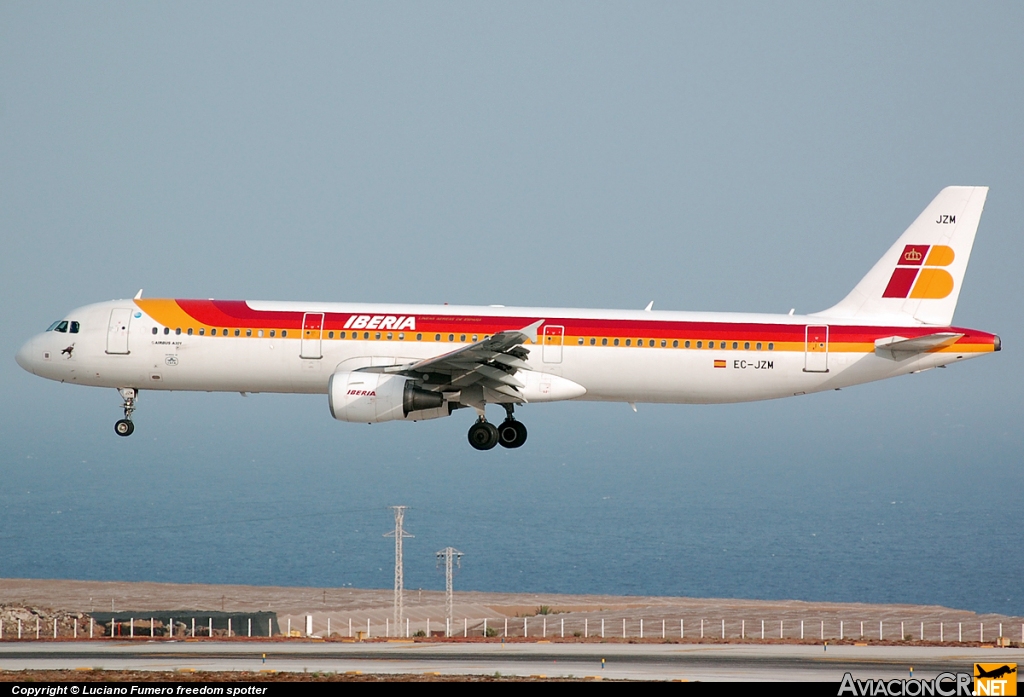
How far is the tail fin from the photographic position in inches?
1746

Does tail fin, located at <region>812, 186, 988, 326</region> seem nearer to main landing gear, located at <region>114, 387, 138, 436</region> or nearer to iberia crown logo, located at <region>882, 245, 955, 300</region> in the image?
iberia crown logo, located at <region>882, 245, 955, 300</region>

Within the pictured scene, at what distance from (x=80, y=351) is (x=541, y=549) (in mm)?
117672

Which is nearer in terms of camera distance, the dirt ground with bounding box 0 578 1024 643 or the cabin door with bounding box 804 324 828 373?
the cabin door with bounding box 804 324 828 373

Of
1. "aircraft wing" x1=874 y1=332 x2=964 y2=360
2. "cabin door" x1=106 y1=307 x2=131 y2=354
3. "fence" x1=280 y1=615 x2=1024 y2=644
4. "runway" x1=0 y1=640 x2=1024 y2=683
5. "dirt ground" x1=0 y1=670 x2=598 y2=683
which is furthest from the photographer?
"fence" x1=280 y1=615 x2=1024 y2=644

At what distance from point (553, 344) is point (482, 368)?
2796 millimetres

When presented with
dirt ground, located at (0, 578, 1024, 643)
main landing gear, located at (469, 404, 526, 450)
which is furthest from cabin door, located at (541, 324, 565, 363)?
dirt ground, located at (0, 578, 1024, 643)

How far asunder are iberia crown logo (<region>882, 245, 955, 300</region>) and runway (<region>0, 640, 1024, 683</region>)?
1252 cm

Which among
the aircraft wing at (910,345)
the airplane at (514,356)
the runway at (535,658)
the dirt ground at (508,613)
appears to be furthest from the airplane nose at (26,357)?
the aircraft wing at (910,345)

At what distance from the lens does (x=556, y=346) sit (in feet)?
139

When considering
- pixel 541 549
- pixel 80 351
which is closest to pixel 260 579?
pixel 541 549

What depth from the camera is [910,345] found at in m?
41.8

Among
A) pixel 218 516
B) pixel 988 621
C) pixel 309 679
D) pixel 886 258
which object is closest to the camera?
pixel 309 679

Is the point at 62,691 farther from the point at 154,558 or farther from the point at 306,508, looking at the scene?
the point at 306,508

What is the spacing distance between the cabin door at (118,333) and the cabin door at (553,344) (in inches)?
580
